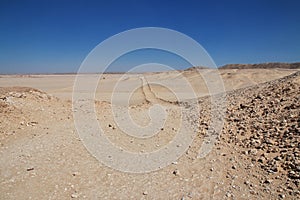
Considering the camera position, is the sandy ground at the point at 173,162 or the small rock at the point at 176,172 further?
the small rock at the point at 176,172

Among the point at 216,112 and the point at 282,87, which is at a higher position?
the point at 282,87

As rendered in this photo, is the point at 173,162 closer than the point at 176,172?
No

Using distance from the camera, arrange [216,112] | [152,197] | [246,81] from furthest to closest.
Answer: [246,81]
[216,112]
[152,197]

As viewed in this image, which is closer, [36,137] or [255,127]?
[255,127]

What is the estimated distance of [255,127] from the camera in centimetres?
712

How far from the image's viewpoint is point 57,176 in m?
5.28

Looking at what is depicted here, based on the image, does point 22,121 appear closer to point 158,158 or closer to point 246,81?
point 158,158

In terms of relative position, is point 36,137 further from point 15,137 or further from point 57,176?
point 57,176

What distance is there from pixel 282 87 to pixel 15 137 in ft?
30.8

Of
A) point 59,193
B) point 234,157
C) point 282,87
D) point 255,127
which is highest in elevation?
point 282,87

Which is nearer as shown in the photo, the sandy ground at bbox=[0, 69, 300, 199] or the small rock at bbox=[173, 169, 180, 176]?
the sandy ground at bbox=[0, 69, 300, 199]

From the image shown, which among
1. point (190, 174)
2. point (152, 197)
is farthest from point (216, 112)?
point (152, 197)

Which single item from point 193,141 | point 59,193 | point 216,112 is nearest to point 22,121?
point 59,193

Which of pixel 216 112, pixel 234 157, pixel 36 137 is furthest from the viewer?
pixel 216 112
